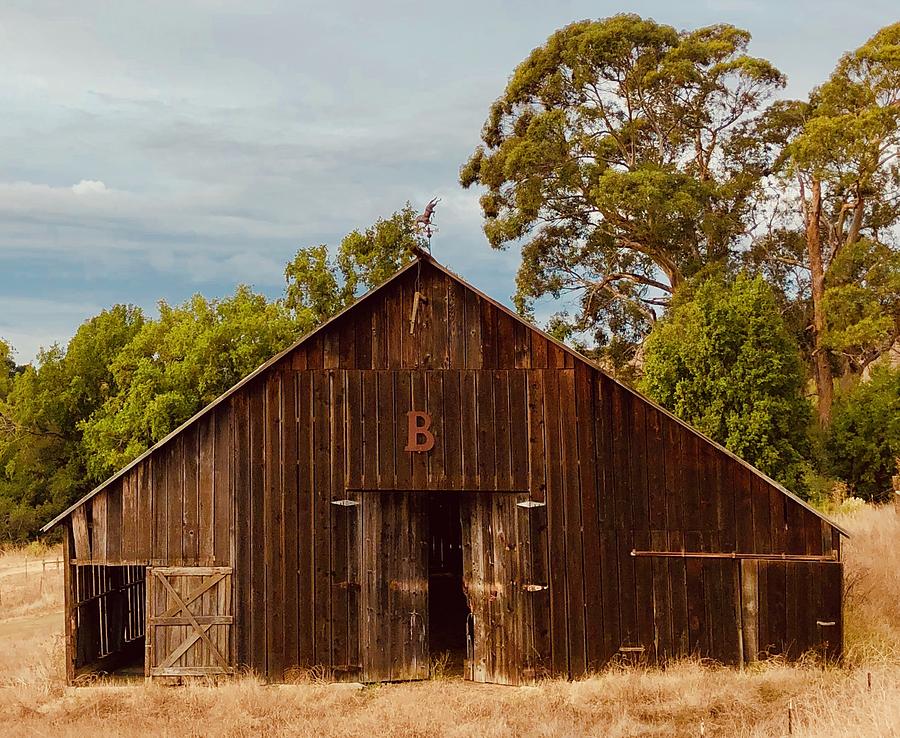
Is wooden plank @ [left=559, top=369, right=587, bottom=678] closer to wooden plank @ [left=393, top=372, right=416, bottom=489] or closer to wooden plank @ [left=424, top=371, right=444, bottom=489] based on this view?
wooden plank @ [left=424, top=371, right=444, bottom=489]

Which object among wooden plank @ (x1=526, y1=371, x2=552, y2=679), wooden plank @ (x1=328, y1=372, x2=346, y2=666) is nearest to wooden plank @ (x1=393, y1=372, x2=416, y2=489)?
wooden plank @ (x1=328, y1=372, x2=346, y2=666)

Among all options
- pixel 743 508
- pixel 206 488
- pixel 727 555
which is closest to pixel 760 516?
pixel 743 508

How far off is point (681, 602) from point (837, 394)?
80.6ft

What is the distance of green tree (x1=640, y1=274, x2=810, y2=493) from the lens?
2881 cm

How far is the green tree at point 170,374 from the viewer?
119ft

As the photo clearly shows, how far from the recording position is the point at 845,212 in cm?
3791

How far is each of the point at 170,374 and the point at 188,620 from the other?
23.0 meters

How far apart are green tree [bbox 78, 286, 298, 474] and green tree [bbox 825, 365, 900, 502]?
20.7 metres

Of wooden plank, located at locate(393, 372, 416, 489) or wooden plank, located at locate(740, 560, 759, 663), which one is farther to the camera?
wooden plank, located at locate(393, 372, 416, 489)

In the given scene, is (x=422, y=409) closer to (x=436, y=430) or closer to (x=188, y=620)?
(x=436, y=430)

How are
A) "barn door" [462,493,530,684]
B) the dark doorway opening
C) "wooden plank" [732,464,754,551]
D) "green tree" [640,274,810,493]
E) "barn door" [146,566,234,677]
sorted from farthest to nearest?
1. "green tree" [640,274,810,493]
2. the dark doorway opening
3. "barn door" [146,566,234,677]
4. "barn door" [462,493,530,684]
5. "wooden plank" [732,464,754,551]

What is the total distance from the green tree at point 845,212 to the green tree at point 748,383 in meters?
5.62

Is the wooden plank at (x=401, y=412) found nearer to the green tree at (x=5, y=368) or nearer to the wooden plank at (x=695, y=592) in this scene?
the wooden plank at (x=695, y=592)

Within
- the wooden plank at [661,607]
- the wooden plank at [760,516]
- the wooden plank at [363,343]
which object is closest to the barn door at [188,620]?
the wooden plank at [363,343]
